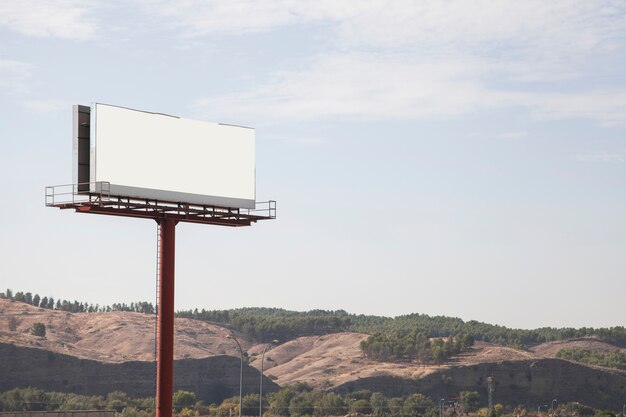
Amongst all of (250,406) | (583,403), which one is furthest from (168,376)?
(583,403)

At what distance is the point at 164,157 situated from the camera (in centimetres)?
5969

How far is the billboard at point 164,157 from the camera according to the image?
56.8m

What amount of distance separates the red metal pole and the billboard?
133 inches

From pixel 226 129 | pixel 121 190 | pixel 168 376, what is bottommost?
pixel 168 376

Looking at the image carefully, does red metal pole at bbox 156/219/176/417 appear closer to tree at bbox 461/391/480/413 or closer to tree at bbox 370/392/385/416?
tree at bbox 370/392/385/416

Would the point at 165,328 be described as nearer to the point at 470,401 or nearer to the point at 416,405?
the point at 416,405

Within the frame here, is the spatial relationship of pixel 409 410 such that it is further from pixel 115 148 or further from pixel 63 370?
pixel 115 148

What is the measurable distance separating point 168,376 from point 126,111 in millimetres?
13816

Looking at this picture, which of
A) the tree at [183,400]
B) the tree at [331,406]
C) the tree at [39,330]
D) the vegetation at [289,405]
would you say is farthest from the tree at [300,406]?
the tree at [39,330]

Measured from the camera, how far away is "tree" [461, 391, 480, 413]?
181000 millimetres

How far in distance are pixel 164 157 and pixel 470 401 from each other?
133 metres

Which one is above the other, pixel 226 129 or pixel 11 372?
pixel 226 129

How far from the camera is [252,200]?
63375 millimetres

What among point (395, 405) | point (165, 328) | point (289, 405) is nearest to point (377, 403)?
point (395, 405)
